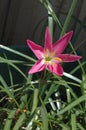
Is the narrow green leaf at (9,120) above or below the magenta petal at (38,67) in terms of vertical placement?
below

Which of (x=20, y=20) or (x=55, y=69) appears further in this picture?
(x=20, y=20)

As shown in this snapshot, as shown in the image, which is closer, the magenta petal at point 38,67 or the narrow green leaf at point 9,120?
the magenta petal at point 38,67

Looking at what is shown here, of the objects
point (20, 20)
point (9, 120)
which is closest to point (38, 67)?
point (9, 120)

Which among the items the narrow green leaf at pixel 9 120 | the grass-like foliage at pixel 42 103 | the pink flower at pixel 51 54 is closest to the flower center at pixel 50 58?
the pink flower at pixel 51 54

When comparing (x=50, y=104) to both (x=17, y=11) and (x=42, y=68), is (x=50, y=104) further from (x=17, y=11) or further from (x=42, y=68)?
(x=17, y=11)

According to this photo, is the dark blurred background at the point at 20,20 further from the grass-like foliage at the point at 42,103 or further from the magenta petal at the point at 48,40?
the magenta petal at the point at 48,40

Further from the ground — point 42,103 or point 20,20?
point 20,20

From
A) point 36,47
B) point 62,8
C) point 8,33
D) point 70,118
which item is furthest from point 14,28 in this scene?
point 36,47

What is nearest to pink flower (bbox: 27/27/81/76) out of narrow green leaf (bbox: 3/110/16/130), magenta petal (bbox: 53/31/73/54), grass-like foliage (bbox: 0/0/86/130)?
magenta petal (bbox: 53/31/73/54)

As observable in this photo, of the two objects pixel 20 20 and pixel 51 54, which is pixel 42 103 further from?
pixel 20 20

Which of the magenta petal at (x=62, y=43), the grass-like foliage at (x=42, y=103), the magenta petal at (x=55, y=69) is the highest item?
the magenta petal at (x=62, y=43)
